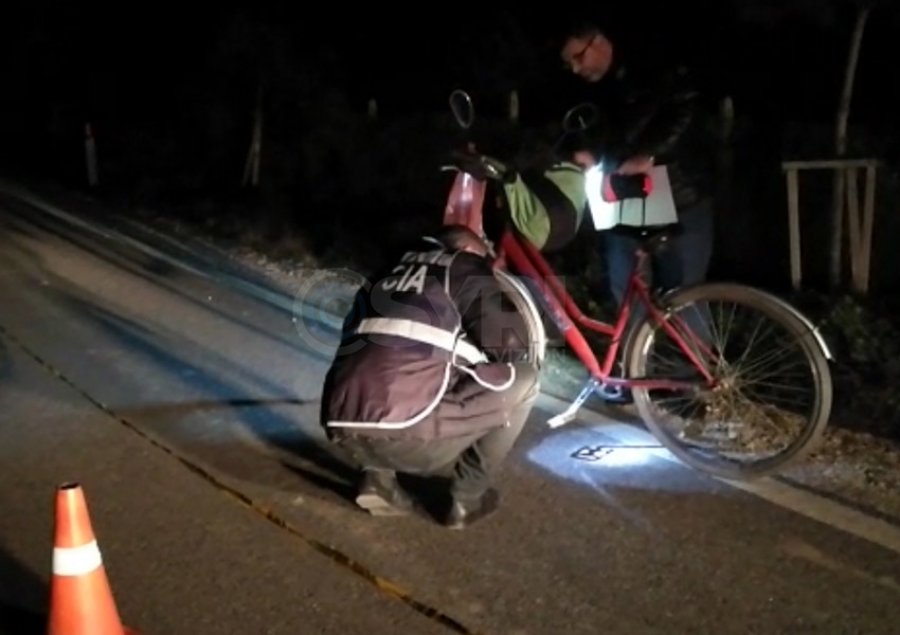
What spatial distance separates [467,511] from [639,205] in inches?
69.5

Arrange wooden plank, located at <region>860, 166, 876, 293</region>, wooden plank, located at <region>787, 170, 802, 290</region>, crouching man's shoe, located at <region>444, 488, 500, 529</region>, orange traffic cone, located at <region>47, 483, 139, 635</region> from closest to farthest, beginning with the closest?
1. orange traffic cone, located at <region>47, 483, 139, 635</region>
2. crouching man's shoe, located at <region>444, 488, 500, 529</region>
3. wooden plank, located at <region>860, 166, 876, 293</region>
4. wooden plank, located at <region>787, 170, 802, 290</region>

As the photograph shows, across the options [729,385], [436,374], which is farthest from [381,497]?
[729,385]

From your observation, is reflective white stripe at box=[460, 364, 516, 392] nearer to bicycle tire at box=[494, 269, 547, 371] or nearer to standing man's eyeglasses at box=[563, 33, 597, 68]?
bicycle tire at box=[494, 269, 547, 371]

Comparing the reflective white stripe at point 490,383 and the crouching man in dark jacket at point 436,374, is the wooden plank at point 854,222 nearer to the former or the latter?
the crouching man in dark jacket at point 436,374

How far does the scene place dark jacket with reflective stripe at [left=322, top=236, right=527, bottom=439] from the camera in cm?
433

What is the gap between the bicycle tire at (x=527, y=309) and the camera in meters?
5.08

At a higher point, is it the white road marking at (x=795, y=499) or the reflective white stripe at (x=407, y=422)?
the reflective white stripe at (x=407, y=422)

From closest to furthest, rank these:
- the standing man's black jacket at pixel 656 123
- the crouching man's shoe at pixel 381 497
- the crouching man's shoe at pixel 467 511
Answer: the crouching man's shoe at pixel 467 511 < the crouching man's shoe at pixel 381 497 < the standing man's black jacket at pixel 656 123

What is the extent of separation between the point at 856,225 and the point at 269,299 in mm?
4317

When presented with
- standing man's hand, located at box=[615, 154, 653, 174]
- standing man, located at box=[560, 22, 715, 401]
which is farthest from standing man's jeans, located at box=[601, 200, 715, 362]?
standing man's hand, located at box=[615, 154, 653, 174]

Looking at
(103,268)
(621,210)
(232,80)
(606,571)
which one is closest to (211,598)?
(606,571)

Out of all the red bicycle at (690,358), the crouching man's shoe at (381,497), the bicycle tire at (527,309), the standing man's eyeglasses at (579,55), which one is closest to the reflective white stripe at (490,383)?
the red bicycle at (690,358)

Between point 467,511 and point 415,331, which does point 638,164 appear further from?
point 467,511

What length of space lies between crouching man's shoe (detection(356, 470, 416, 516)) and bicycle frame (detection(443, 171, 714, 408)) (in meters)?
1.16
